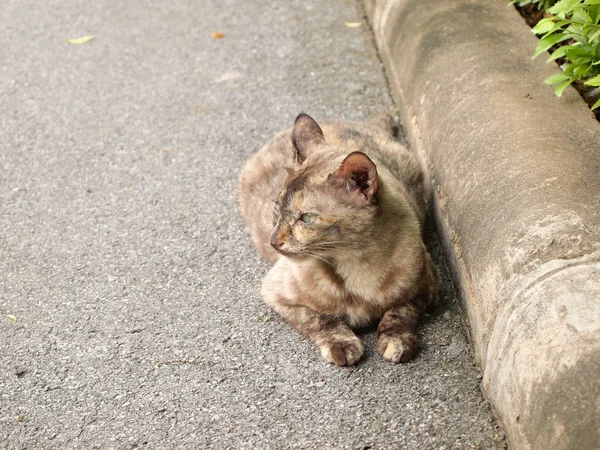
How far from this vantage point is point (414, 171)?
510 centimetres

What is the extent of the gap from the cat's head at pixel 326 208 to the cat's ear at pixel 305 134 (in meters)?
0.27

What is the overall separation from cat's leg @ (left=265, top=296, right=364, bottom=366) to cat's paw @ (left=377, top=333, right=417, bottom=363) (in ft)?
0.37

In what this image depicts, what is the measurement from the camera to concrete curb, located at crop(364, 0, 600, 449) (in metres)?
3.00

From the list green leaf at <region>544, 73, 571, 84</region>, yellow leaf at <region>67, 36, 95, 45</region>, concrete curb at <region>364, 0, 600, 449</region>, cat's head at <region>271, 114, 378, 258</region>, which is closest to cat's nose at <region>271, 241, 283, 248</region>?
cat's head at <region>271, 114, 378, 258</region>

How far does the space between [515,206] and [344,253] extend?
85 centimetres

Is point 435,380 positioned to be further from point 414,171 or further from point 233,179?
point 233,179

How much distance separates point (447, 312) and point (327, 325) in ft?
2.24

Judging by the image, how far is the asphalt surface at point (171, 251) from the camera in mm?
3793

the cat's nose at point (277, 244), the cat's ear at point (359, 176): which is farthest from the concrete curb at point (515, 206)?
the cat's nose at point (277, 244)

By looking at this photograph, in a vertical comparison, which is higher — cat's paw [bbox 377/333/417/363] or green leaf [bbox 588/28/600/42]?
green leaf [bbox 588/28/600/42]

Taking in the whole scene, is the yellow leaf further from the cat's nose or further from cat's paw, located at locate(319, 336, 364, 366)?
cat's paw, located at locate(319, 336, 364, 366)

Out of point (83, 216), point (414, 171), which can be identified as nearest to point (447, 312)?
point (414, 171)

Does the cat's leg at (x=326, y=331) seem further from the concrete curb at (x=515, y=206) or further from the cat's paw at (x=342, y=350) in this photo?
the concrete curb at (x=515, y=206)

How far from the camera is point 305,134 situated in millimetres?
4316
